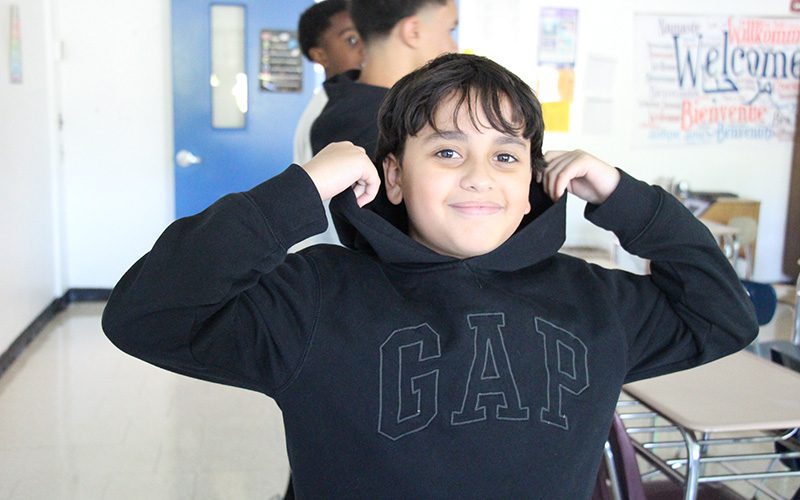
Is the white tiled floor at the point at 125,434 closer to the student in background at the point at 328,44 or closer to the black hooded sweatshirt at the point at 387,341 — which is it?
the student in background at the point at 328,44

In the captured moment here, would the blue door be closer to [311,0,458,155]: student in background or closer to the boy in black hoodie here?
[311,0,458,155]: student in background

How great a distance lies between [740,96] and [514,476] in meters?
5.42

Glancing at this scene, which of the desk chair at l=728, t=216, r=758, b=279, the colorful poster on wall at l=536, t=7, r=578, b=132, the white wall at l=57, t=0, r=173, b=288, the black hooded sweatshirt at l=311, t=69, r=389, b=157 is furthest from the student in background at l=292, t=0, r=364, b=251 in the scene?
the desk chair at l=728, t=216, r=758, b=279

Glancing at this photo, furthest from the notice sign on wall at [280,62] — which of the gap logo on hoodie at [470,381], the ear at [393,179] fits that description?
the gap logo on hoodie at [470,381]

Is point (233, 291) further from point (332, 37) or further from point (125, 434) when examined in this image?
point (125, 434)

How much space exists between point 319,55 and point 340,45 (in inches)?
5.9

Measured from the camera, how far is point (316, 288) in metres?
1.07

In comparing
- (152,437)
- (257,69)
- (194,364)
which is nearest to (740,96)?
(257,69)

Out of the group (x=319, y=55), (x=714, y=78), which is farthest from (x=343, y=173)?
(x=714, y=78)

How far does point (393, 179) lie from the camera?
1.21m

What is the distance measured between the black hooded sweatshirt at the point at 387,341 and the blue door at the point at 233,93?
4.16 meters

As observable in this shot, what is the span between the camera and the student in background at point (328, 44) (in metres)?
2.35

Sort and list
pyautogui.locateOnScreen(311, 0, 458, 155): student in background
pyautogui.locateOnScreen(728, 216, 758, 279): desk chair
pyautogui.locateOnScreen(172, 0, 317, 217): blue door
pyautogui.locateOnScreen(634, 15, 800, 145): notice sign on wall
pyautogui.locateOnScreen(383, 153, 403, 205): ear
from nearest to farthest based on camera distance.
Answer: pyautogui.locateOnScreen(383, 153, 403, 205): ear < pyautogui.locateOnScreen(311, 0, 458, 155): student in background < pyautogui.locateOnScreen(172, 0, 317, 217): blue door < pyautogui.locateOnScreen(728, 216, 758, 279): desk chair < pyautogui.locateOnScreen(634, 15, 800, 145): notice sign on wall

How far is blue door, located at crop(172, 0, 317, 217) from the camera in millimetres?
5109
